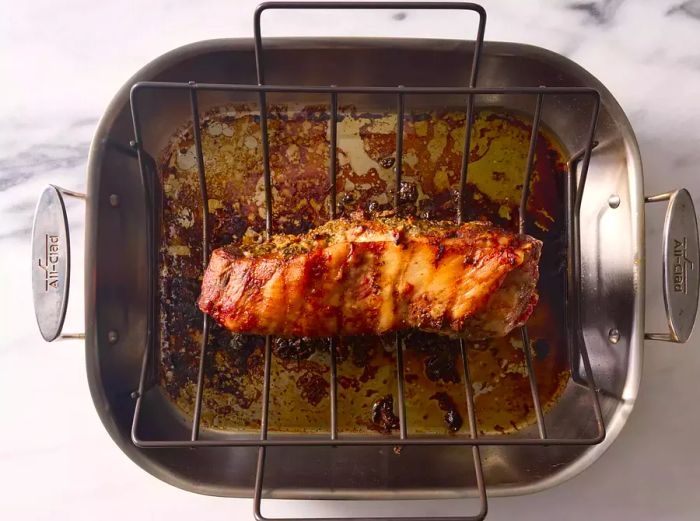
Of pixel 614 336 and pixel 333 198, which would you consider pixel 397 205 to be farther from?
pixel 614 336

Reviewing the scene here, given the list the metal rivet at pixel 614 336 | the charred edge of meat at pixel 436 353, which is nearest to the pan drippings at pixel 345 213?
the charred edge of meat at pixel 436 353

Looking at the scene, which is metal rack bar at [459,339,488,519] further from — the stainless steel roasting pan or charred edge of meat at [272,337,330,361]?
charred edge of meat at [272,337,330,361]

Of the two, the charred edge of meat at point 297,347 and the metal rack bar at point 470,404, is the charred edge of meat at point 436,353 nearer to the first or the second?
the metal rack bar at point 470,404

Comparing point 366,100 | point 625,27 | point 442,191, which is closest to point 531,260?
point 442,191

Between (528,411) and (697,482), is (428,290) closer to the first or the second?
(528,411)

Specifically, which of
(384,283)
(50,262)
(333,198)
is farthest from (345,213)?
(50,262)
